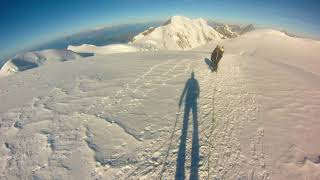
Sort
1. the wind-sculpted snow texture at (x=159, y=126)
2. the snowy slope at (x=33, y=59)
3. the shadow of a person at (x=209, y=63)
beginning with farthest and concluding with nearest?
the snowy slope at (x=33, y=59), the shadow of a person at (x=209, y=63), the wind-sculpted snow texture at (x=159, y=126)

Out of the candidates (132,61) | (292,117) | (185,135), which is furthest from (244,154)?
(132,61)

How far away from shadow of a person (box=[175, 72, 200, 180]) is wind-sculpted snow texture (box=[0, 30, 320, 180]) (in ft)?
0.15

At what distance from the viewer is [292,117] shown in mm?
12281

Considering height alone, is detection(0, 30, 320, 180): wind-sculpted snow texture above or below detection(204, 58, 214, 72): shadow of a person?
below

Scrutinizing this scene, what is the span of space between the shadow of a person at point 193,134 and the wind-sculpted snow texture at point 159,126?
45 mm

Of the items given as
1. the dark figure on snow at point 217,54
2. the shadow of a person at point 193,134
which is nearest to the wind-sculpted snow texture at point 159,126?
the shadow of a person at point 193,134

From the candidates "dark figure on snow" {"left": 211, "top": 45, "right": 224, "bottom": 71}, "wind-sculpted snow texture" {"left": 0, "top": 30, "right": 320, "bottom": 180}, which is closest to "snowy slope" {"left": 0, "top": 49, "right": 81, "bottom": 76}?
"wind-sculpted snow texture" {"left": 0, "top": 30, "right": 320, "bottom": 180}

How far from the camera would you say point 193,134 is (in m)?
10.4

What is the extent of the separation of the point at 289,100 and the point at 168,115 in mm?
7661

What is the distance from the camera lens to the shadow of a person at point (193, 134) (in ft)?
27.2

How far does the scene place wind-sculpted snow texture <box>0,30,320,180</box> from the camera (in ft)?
28.7

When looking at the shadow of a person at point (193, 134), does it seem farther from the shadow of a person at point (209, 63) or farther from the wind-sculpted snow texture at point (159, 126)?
the shadow of a person at point (209, 63)

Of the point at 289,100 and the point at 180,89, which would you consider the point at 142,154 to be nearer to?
the point at 180,89

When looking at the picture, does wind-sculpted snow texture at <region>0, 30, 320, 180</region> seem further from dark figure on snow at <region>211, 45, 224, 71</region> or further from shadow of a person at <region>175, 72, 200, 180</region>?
dark figure on snow at <region>211, 45, 224, 71</region>
